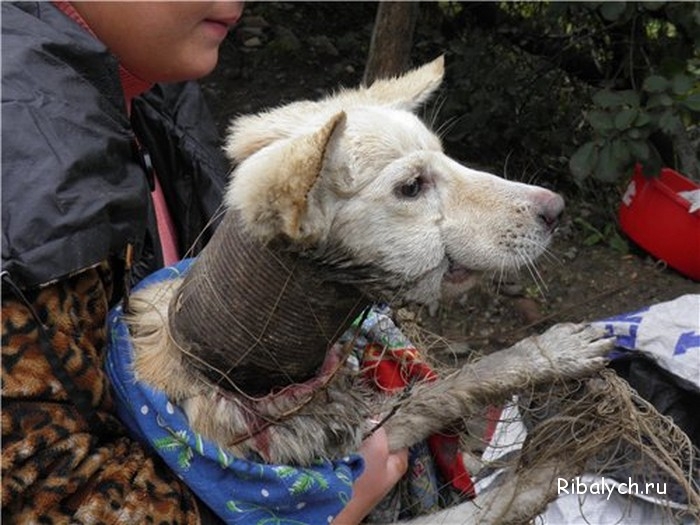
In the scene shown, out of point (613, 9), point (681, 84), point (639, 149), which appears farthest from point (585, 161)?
point (613, 9)

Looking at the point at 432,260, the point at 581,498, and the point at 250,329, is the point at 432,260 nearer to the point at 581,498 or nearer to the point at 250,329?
the point at 250,329

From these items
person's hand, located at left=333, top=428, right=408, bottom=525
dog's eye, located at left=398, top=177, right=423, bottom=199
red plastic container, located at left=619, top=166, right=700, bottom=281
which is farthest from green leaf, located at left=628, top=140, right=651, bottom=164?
dog's eye, located at left=398, top=177, right=423, bottom=199

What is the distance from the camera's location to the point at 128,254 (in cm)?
175

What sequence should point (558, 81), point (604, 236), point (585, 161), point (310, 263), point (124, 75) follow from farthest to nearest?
point (558, 81) → point (604, 236) → point (585, 161) → point (124, 75) → point (310, 263)

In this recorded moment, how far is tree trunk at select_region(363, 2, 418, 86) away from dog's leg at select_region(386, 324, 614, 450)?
2.09m

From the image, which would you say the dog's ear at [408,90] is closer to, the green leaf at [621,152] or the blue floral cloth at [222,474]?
the blue floral cloth at [222,474]

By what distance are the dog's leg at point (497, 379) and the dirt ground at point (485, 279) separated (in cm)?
28

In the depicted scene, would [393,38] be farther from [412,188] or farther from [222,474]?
[222,474]

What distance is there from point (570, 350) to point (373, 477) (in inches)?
22.5

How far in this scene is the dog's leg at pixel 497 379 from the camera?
2197mm

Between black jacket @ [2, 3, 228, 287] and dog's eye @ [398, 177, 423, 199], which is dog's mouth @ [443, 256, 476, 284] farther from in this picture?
black jacket @ [2, 3, 228, 287]

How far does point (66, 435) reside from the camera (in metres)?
1.55

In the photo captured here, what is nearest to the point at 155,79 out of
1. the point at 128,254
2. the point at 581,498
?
the point at 128,254

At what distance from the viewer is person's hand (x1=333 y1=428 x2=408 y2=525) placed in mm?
1975
